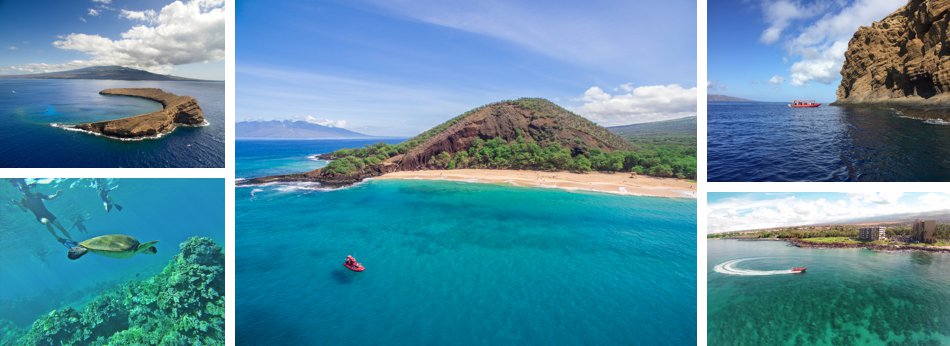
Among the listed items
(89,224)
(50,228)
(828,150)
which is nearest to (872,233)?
(828,150)

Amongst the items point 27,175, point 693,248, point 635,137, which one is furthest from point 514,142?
point 27,175

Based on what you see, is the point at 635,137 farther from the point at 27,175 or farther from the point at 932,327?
the point at 27,175

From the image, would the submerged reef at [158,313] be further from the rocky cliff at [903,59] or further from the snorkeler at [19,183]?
the rocky cliff at [903,59]

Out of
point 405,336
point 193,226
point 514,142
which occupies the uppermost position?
point 514,142

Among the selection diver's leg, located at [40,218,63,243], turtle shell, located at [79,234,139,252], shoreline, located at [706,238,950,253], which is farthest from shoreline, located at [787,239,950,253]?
diver's leg, located at [40,218,63,243]

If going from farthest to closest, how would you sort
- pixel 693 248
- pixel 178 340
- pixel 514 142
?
pixel 514 142
pixel 693 248
pixel 178 340

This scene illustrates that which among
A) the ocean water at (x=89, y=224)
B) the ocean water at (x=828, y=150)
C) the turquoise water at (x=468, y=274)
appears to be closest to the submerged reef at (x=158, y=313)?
the ocean water at (x=89, y=224)

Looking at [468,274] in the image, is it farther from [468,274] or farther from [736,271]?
[736,271]
